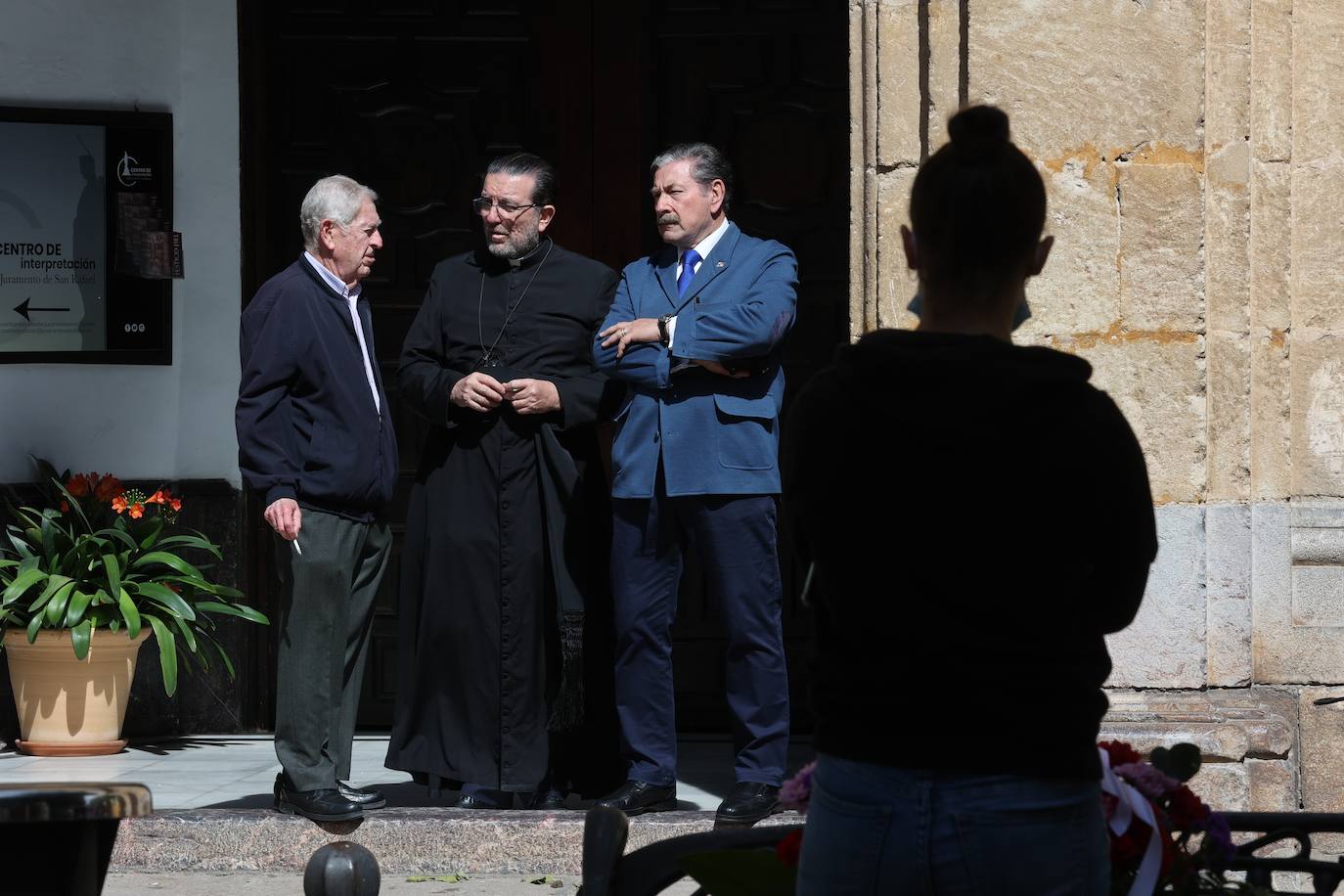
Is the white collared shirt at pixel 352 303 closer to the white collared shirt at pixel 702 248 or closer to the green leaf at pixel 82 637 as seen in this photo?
the white collared shirt at pixel 702 248

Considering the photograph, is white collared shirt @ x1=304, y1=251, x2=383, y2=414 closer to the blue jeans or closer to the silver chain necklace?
the silver chain necklace

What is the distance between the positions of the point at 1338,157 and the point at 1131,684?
181cm

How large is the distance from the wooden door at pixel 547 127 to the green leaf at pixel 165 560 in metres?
0.63

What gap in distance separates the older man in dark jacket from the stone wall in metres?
1.52

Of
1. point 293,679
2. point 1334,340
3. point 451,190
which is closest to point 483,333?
point 293,679

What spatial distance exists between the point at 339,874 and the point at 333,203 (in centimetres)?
383

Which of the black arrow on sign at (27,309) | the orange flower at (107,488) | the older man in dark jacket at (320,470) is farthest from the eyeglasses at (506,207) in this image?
the black arrow on sign at (27,309)

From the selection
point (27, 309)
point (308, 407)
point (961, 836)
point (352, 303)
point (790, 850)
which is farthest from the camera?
point (27, 309)

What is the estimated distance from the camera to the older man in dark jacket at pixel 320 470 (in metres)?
5.83

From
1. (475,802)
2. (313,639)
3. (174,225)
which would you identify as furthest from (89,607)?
(475,802)

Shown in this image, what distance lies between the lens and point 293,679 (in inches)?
230

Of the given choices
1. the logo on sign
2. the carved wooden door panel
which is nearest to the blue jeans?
the carved wooden door panel

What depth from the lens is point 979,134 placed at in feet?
7.14

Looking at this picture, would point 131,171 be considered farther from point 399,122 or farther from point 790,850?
point 790,850
